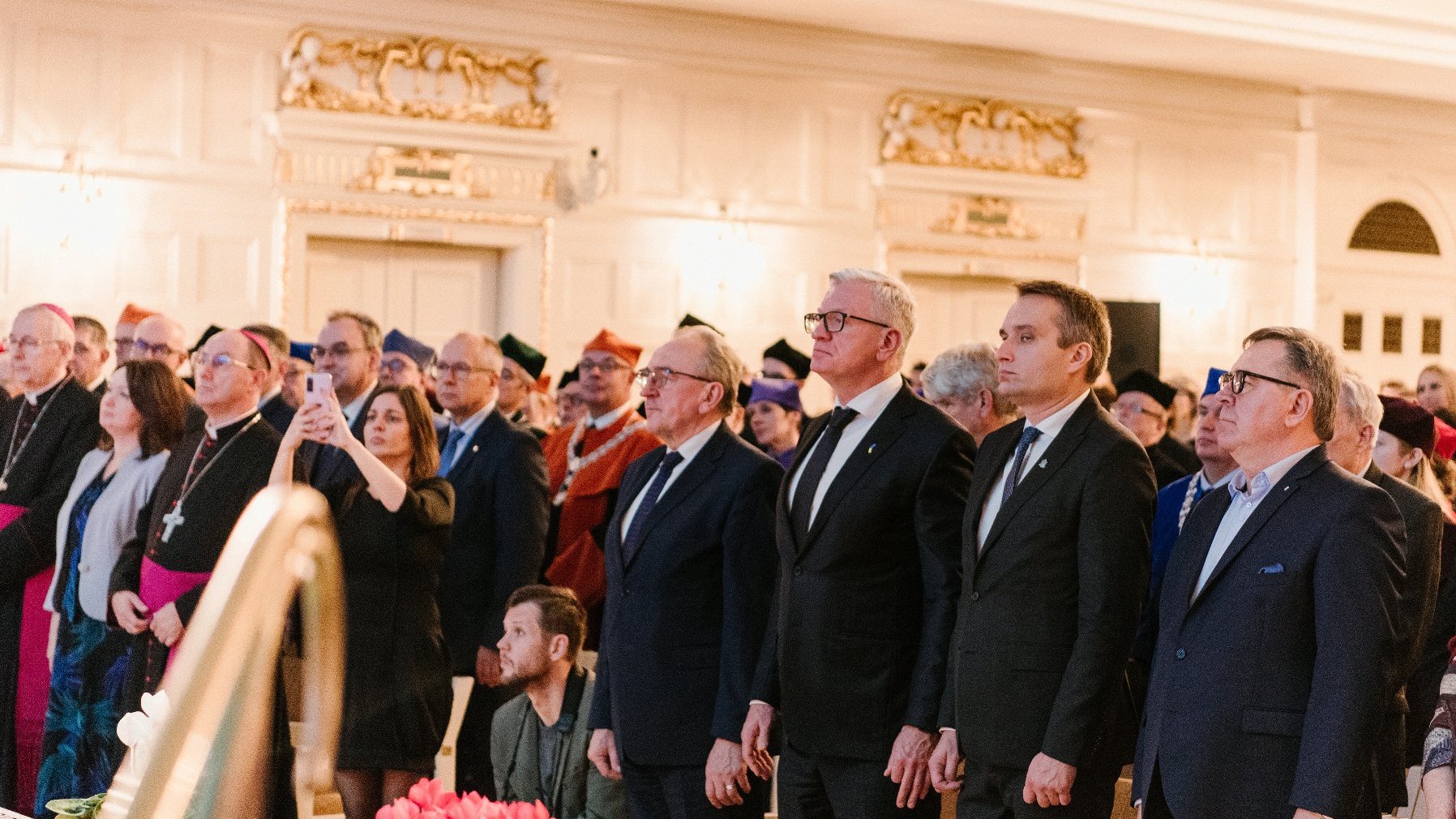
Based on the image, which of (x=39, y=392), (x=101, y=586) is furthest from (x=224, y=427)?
(x=39, y=392)

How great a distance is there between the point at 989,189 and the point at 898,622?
30.4 feet

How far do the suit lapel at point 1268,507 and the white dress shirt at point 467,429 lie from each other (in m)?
2.86

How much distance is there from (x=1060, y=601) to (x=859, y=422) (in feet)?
2.13

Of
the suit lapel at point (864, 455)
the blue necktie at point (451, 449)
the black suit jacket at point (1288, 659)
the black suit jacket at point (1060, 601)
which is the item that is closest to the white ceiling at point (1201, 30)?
the blue necktie at point (451, 449)

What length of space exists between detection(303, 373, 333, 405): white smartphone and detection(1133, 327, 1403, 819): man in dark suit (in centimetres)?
225

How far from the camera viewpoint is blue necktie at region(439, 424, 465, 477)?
526 cm

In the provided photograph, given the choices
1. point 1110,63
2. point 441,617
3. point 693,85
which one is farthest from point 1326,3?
point 441,617

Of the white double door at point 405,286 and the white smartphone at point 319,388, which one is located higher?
the white double door at point 405,286

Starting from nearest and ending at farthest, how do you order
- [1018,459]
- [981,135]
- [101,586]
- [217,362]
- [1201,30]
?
[1018,459], [217,362], [101,586], [1201,30], [981,135]

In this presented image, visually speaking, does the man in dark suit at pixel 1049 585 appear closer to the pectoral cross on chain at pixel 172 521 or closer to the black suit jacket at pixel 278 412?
the pectoral cross on chain at pixel 172 521

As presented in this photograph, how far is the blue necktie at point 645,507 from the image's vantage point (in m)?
3.84

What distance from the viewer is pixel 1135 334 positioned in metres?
10.4

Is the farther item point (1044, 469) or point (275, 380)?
point (275, 380)

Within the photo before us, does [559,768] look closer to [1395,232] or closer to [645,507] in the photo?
[645,507]
